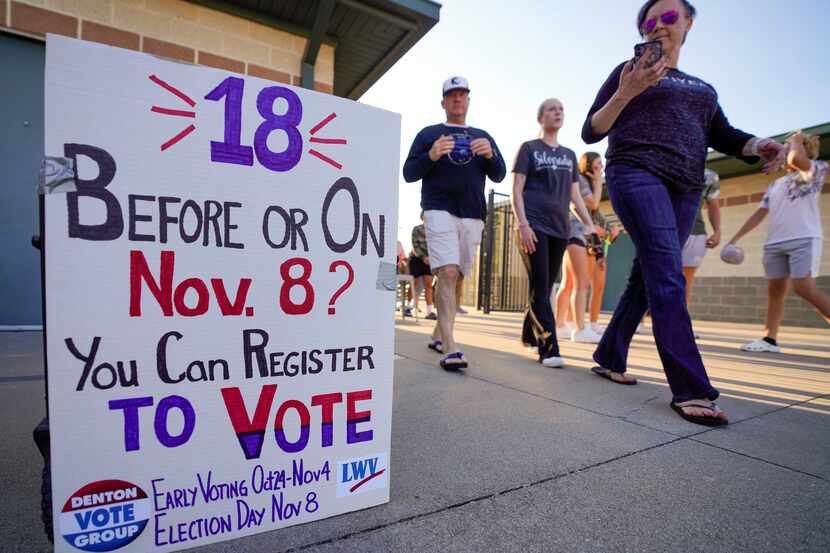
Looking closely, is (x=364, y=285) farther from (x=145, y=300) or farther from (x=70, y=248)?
(x=70, y=248)

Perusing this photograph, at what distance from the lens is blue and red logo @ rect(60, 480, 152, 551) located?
0.85 meters

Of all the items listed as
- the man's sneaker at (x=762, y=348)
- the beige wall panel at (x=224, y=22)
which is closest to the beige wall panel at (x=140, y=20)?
the beige wall panel at (x=224, y=22)

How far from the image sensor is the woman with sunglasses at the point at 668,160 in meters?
1.99

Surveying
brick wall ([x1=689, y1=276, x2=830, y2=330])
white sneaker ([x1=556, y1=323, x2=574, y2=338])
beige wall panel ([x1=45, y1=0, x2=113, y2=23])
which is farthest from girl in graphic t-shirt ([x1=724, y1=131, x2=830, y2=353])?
brick wall ([x1=689, y1=276, x2=830, y2=330])

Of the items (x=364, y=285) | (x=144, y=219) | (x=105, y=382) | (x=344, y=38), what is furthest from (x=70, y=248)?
(x=344, y=38)

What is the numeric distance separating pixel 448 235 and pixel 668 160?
4.35 feet

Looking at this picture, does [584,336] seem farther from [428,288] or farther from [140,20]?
[140,20]

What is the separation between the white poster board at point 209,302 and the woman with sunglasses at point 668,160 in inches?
59.2

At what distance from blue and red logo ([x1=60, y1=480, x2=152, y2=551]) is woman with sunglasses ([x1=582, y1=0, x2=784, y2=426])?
6.70 feet

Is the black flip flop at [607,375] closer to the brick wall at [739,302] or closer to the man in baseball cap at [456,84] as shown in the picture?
the man in baseball cap at [456,84]

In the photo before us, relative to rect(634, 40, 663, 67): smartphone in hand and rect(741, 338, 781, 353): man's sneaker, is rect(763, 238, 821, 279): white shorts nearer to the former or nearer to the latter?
rect(741, 338, 781, 353): man's sneaker

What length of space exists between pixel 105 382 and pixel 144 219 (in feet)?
1.12

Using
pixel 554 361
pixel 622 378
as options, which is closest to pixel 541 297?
pixel 554 361

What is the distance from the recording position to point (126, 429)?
898 mm
